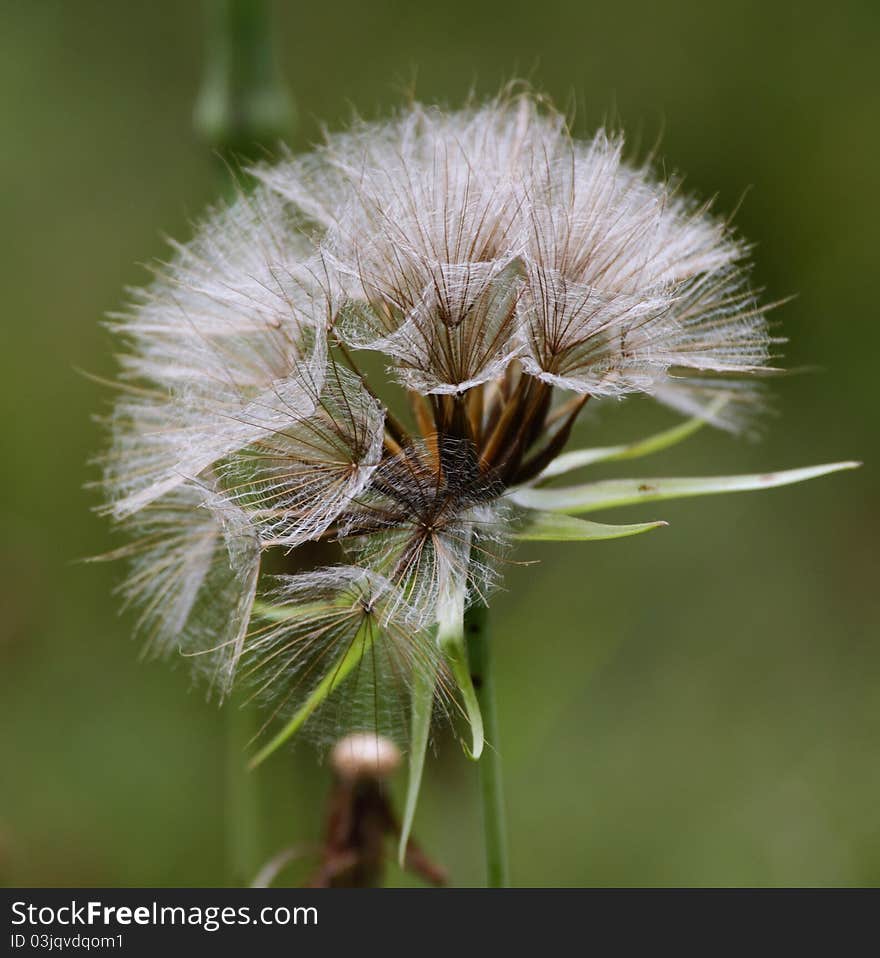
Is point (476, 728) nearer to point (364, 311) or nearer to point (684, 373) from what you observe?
point (364, 311)

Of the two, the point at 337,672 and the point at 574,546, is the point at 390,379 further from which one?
the point at 574,546

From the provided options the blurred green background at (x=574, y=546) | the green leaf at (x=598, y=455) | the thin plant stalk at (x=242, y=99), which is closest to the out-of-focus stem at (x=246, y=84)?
the thin plant stalk at (x=242, y=99)

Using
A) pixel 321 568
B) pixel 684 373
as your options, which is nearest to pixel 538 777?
pixel 684 373

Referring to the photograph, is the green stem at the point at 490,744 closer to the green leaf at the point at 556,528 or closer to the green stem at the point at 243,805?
the green leaf at the point at 556,528

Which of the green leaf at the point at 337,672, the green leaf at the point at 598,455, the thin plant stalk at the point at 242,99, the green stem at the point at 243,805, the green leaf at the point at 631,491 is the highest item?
the thin plant stalk at the point at 242,99

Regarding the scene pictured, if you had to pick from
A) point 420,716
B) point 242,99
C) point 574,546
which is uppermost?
point 242,99

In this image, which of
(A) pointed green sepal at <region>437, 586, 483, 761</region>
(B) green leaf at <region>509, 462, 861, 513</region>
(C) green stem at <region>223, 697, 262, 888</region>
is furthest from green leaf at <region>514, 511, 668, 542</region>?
(C) green stem at <region>223, 697, 262, 888</region>

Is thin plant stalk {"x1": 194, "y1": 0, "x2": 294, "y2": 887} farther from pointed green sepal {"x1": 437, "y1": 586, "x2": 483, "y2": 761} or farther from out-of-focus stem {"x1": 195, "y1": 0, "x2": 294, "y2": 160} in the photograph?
pointed green sepal {"x1": 437, "y1": 586, "x2": 483, "y2": 761}

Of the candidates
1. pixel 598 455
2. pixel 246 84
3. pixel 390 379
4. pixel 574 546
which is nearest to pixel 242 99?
pixel 246 84
